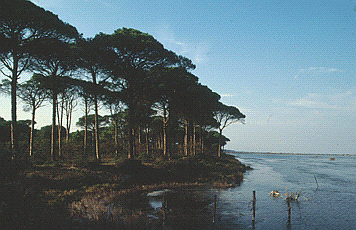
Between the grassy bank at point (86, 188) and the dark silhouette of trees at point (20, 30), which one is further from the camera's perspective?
the dark silhouette of trees at point (20, 30)

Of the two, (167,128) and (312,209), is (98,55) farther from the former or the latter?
(312,209)

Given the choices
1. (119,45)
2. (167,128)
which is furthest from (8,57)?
(167,128)

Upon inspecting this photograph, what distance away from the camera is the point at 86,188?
20609mm

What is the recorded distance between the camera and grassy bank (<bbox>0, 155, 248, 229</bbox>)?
798 centimetres

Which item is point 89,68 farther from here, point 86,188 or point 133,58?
point 86,188

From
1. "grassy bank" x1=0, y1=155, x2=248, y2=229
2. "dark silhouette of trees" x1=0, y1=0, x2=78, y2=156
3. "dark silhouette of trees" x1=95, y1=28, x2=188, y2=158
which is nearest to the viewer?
"grassy bank" x1=0, y1=155, x2=248, y2=229

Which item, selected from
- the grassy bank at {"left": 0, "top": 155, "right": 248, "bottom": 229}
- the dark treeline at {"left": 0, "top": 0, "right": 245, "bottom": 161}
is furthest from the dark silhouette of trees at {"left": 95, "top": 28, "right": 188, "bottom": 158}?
the grassy bank at {"left": 0, "top": 155, "right": 248, "bottom": 229}

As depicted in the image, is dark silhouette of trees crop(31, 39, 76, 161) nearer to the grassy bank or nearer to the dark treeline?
the dark treeline

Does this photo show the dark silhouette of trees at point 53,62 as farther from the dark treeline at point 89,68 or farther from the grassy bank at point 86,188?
the grassy bank at point 86,188

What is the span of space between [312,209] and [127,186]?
15.5 metres

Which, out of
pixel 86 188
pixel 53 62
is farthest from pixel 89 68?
pixel 86 188

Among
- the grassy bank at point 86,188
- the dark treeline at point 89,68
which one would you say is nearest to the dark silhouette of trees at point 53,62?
the dark treeline at point 89,68

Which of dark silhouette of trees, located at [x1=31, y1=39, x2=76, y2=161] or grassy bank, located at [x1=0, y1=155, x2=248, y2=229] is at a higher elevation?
dark silhouette of trees, located at [x1=31, y1=39, x2=76, y2=161]

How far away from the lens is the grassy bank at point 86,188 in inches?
314
